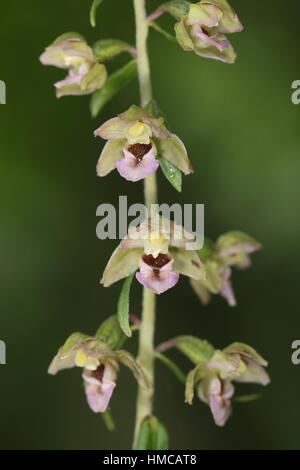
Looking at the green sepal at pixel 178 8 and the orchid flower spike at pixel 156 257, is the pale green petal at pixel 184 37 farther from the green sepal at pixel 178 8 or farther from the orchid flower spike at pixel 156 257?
the orchid flower spike at pixel 156 257

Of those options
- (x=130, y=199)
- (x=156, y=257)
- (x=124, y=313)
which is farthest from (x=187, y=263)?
(x=130, y=199)

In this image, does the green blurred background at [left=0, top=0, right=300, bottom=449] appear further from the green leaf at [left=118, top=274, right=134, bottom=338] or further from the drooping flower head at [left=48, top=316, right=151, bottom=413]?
the green leaf at [left=118, top=274, right=134, bottom=338]

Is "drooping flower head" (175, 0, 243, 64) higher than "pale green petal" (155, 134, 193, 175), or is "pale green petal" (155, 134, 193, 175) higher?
"drooping flower head" (175, 0, 243, 64)

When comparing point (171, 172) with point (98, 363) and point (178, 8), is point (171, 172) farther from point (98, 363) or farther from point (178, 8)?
point (98, 363)

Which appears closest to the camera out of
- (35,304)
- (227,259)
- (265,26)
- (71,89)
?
(71,89)

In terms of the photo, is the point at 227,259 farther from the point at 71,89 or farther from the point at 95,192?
the point at 95,192

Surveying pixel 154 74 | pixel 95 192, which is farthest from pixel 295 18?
pixel 95 192

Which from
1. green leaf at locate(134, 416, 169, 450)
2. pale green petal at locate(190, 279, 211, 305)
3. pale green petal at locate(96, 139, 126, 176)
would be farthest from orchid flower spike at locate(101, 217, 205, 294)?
green leaf at locate(134, 416, 169, 450)
